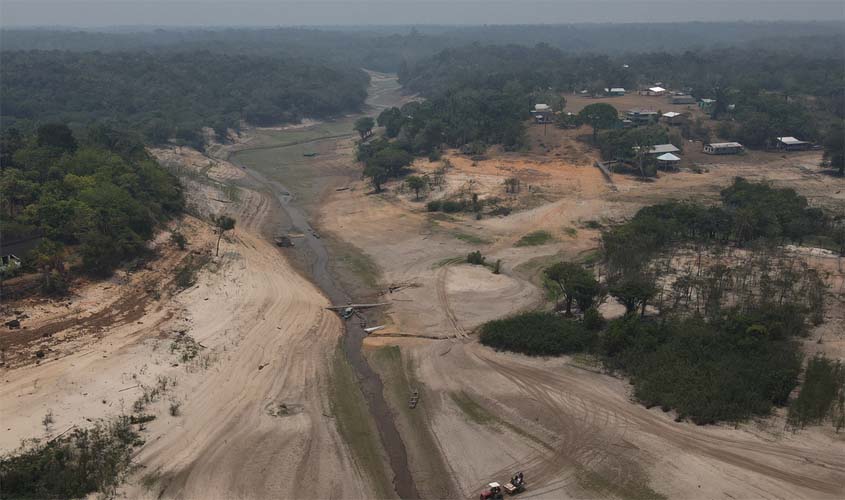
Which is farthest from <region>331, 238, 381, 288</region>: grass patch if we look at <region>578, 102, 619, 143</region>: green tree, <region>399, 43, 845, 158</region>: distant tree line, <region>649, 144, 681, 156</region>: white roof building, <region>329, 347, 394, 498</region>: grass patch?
<region>578, 102, 619, 143</region>: green tree

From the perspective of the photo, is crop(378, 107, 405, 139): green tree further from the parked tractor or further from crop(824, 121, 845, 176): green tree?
the parked tractor

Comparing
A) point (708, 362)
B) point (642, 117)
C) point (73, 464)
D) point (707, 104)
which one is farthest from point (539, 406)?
point (707, 104)

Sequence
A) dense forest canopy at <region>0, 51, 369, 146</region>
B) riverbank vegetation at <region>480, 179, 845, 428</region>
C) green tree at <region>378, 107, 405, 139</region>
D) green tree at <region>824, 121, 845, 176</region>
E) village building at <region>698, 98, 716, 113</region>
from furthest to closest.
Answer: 1. dense forest canopy at <region>0, 51, 369, 146</region>
2. village building at <region>698, 98, 716, 113</region>
3. green tree at <region>378, 107, 405, 139</region>
4. green tree at <region>824, 121, 845, 176</region>
5. riverbank vegetation at <region>480, 179, 845, 428</region>

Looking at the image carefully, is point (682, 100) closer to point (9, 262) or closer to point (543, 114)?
point (543, 114)

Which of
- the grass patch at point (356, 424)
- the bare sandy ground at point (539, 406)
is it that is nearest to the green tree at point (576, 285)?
the bare sandy ground at point (539, 406)

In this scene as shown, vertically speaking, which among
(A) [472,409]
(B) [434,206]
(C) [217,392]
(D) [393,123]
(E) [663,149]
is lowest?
(A) [472,409]

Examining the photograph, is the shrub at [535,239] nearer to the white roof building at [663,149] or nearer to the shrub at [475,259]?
the shrub at [475,259]

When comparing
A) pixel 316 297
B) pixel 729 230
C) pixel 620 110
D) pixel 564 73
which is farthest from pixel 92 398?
pixel 564 73
